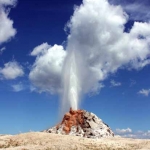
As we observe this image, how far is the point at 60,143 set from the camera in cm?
7719

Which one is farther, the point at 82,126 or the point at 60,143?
the point at 82,126

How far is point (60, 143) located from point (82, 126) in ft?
98.9

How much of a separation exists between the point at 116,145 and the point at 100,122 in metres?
31.1

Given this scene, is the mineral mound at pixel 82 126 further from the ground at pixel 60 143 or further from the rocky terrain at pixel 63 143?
the ground at pixel 60 143

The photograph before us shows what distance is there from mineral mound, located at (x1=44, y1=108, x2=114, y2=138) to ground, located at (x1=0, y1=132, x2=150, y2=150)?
67.0 feet

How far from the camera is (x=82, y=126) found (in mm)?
106750

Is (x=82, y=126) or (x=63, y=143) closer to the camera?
(x=63, y=143)

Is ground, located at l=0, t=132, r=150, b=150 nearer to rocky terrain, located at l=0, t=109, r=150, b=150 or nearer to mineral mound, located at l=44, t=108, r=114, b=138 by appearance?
rocky terrain, located at l=0, t=109, r=150, b=150

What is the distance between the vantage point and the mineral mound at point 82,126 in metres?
104

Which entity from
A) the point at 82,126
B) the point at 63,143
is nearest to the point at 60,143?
the point at 63,143

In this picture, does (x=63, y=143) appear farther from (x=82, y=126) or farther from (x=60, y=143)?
(x=82, y=126)

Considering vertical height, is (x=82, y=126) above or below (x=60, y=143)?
above

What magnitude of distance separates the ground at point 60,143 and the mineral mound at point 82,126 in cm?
2043

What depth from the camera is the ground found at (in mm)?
75250
